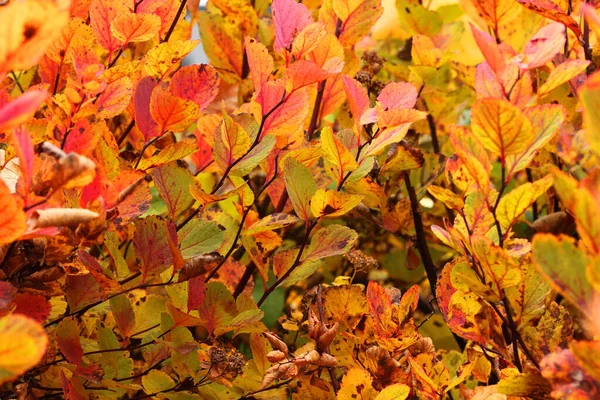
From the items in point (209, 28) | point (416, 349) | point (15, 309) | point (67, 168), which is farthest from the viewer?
point (209, 28)

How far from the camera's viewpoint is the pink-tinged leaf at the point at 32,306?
1.57ft

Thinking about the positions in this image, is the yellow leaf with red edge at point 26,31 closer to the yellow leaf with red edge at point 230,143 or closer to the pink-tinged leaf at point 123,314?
the yellow leaf with red edge at point 230,143

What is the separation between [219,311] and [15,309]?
0.17 metres

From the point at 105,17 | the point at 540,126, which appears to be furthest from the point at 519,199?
the point at 105,17

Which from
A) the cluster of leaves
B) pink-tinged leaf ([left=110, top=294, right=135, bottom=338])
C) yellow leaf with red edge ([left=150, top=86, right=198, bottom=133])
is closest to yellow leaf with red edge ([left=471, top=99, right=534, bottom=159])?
the cluster of leaves

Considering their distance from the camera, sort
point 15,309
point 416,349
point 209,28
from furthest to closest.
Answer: point 209,28 → point 416,349 → point 15,309

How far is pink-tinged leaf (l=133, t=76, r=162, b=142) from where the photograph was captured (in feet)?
1.93

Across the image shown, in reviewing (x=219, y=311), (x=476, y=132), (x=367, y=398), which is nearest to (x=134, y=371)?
(x=219, y=311)

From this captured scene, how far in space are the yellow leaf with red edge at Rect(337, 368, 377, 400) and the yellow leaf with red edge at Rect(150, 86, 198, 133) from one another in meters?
0.23

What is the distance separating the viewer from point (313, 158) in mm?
598

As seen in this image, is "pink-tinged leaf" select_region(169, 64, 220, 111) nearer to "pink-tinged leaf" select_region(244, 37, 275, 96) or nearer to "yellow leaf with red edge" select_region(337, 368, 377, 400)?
"pink-tinged leaf" select_region(244, 37, 275, 96)

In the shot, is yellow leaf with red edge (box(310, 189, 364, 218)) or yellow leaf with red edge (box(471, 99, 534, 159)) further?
yellow leaf with red edge (box(310, 189, 364, 218))

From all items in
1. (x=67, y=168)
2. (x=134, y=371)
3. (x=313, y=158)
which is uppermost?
(x=67, y=168)

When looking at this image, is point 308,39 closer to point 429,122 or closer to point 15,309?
point 15,309
